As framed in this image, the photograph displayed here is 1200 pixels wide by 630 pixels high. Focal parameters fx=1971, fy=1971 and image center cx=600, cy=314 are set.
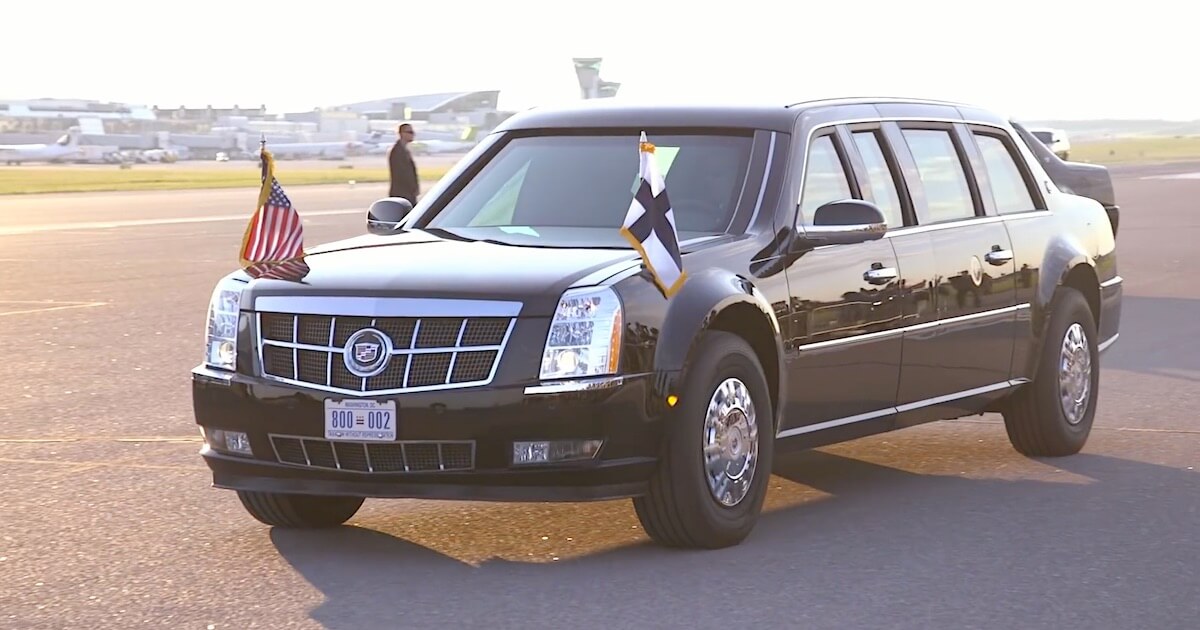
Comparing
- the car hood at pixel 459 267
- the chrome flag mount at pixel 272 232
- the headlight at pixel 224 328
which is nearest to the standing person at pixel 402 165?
the chrome flag mount at pixel 272 232

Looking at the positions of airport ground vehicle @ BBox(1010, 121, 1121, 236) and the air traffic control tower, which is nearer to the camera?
airport ground vehicle @ BBox(1010, 121, 1121, 236)

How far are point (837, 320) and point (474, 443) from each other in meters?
1.87

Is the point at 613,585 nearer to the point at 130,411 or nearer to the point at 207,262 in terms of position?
the point at 130,411

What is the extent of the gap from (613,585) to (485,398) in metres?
0.72

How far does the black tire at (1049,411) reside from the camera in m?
9.14

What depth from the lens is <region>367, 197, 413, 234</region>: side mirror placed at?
8.13 meters

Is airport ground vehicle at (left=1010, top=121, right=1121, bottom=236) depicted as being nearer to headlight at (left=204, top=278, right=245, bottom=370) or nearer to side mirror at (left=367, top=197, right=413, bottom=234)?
side mirror at (left=367, top=197, right=413, bottom=234)

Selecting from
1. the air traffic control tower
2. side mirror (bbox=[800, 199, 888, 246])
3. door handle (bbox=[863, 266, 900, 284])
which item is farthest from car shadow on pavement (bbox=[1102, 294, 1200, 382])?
the air traffic control tower

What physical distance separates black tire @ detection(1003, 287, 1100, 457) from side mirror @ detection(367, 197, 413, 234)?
2993 mm

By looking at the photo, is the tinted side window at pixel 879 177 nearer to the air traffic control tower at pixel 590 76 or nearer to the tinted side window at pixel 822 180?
the tinted side window at pixel 822 180

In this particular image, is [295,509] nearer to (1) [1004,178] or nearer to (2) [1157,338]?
(1) [1004,178]

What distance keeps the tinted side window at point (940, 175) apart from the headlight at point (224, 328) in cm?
310

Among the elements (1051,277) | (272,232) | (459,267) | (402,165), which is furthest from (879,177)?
(402,165)

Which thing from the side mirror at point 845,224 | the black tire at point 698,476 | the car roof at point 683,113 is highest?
the car roof at point 683,113
